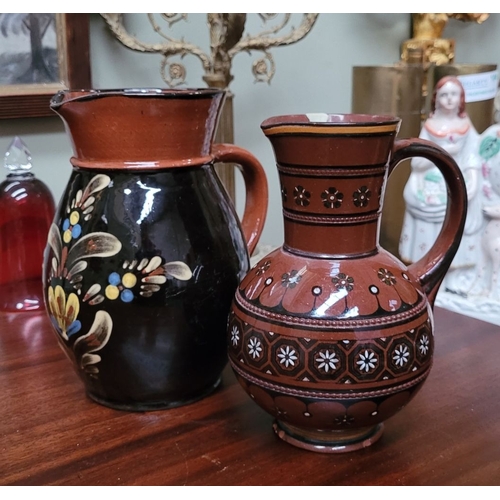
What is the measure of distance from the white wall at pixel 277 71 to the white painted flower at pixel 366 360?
0.63 m

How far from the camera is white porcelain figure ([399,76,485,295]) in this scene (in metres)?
0.92

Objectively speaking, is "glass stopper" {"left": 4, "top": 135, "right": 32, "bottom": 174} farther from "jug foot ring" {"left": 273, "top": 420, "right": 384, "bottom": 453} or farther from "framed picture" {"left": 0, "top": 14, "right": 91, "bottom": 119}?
"jug foot ring" {"left": 273, "top": 420, "right": 384, "bottom": 453}

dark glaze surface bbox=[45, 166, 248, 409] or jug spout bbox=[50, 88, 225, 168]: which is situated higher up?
jug spout bbox=[50, 88, 225, 168]

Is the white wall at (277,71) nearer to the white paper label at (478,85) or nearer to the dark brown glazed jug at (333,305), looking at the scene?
the white paper label at (478,85)

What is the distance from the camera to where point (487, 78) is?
1.01 meters

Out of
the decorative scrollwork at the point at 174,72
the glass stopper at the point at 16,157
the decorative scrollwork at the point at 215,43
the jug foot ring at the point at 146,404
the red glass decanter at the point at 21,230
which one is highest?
the decorative scrollwork at the point at 215,43

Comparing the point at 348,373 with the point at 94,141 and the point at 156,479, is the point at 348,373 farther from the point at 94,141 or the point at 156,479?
the point at 94,141

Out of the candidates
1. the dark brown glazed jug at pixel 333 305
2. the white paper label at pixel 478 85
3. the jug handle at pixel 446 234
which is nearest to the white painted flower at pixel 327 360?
the dark brown glazed jug at pixel 333 305

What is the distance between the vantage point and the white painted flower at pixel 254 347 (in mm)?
417

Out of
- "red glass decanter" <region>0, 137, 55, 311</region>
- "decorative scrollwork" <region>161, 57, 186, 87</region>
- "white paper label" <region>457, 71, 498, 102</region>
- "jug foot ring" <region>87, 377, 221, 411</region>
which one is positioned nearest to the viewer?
"jug foot ring" <region>87, 377, 221, 411</region>

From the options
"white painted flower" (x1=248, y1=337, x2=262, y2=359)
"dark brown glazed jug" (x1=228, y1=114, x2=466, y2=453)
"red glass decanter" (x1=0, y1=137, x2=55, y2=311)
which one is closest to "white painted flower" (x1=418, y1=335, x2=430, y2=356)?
"dark brown glazed jug" (x1=228, y1=114, x2=466, y2=453)

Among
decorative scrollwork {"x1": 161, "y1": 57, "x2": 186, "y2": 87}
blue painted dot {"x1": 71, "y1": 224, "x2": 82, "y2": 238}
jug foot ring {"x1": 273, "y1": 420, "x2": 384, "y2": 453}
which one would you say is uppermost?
decorative scrollwork {"x1": 161, "y1": 57, "x2": 186, "y2": 87}

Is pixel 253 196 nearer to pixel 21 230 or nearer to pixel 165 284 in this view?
pixel 165 284

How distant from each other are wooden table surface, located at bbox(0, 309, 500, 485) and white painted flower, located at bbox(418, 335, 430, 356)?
70 mm
